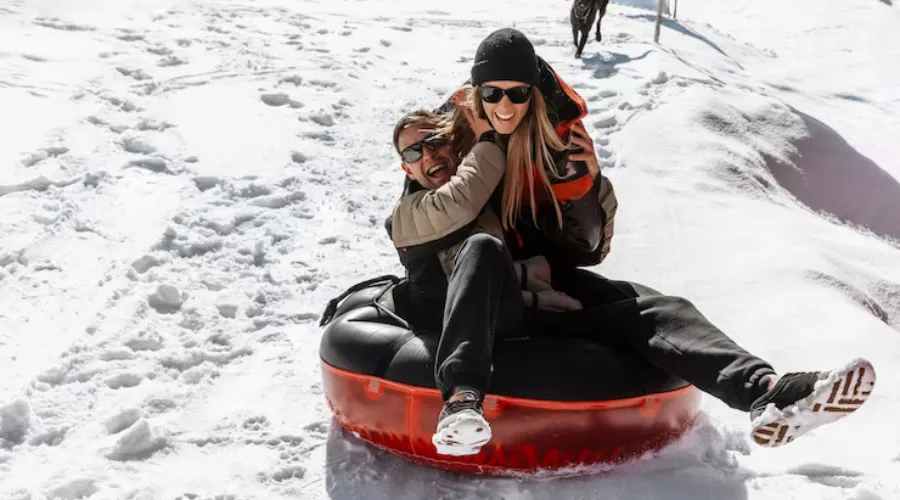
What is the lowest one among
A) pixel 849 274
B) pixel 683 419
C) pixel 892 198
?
pixel 892 198

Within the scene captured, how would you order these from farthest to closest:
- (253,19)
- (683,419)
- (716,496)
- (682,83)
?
(253,19)
(682,83)
(683,419)
(716,496)

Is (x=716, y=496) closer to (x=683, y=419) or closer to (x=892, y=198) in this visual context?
(x=683, y=419)

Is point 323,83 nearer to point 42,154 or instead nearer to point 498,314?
point 42,154

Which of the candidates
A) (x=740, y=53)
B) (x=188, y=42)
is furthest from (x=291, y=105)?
(x=740, y=53)

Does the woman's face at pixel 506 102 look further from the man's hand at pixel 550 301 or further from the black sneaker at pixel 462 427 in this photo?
the black sneaker at pixel 462 427

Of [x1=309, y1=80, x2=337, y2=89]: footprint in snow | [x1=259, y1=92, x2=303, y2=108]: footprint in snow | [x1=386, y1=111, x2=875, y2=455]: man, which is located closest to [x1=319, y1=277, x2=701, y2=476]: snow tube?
[x1=386, y1=111, x2=875, y2=455]: man

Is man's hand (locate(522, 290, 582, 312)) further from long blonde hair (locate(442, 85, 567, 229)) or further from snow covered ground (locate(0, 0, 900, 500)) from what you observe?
snow covered ground (locate(0, 0, 900, 500))

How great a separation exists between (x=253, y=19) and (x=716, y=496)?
8.01 m

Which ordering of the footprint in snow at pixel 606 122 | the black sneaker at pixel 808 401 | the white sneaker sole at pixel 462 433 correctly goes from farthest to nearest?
the footprint in snow at pixel 606 122 → the white sneaker sole at pixel 462 433 → the black sneaker at pixel 808 401

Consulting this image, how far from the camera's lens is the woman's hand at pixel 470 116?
9.05 feet

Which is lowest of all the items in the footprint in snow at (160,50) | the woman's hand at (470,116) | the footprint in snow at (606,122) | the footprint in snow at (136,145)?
the footprint in snow at (606,122)

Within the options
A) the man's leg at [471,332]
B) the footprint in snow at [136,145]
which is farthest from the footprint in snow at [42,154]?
the man's leg at [471,332]

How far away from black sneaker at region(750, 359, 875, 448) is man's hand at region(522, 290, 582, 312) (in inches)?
31.5

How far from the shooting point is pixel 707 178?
541 centimetres
